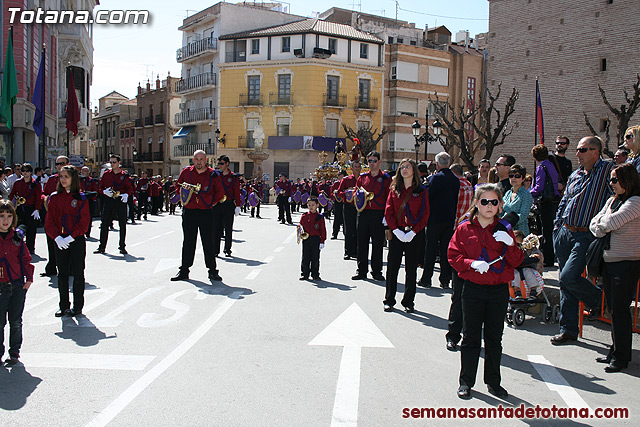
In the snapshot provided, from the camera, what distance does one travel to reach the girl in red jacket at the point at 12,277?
5.79 metres

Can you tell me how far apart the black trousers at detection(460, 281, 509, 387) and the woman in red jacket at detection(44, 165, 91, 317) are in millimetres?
4743

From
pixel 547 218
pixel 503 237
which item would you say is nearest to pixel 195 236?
pixel 547 218

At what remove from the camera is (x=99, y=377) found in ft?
17.6

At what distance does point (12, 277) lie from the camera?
5.84 m

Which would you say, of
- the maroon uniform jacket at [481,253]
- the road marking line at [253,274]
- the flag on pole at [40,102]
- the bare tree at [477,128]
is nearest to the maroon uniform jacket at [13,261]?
the maroon uniform jacket at [481,253]

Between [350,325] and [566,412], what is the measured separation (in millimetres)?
2986

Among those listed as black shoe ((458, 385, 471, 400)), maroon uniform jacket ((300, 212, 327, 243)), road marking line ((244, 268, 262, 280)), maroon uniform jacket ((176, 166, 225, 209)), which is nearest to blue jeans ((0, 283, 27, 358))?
black shoe ((458, 385, 471, 400))

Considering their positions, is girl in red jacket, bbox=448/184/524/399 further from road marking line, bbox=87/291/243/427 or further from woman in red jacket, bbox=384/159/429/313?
woman in red jacket, bbox=384/159/429/313

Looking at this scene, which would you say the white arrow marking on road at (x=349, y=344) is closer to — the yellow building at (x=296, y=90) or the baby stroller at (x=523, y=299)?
the baby stroller at (x=523, y=299)

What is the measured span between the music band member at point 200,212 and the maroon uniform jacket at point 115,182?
3.92 meters

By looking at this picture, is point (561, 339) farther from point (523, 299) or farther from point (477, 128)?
point (477, 128)

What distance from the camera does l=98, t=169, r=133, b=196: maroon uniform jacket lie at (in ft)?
45.5

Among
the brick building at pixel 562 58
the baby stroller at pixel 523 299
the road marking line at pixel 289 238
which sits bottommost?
the road marking line at pixel 289 238

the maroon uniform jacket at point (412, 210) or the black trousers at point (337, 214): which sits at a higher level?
the maroon uniform jacket at point (412, 210)
